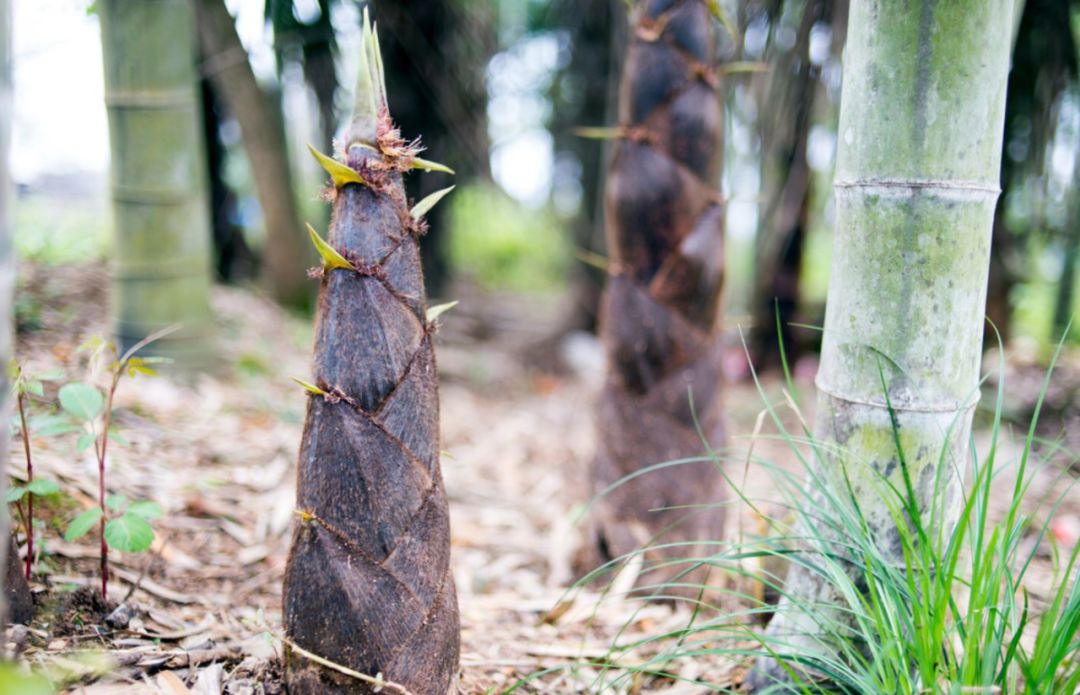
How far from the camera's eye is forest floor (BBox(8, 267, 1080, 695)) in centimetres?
131

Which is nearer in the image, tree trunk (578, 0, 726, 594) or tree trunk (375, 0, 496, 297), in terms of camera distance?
tree trunk (578, 0, 726, 594)

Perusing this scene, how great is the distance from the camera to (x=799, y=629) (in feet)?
4.31

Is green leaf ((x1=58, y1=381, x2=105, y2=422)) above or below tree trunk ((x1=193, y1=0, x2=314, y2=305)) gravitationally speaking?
below

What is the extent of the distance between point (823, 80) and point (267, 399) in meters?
2.65

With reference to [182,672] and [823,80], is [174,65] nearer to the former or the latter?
[182,672]

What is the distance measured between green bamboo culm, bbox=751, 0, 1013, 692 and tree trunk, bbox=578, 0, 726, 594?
0.75 m

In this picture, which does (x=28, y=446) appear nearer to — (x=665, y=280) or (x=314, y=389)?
(x=314, y=389)

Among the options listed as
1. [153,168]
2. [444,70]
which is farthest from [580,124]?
[153,168]

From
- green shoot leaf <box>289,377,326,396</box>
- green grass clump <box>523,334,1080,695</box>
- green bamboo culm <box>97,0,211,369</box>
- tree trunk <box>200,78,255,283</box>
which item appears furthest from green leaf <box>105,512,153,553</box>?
tree trunk <box>200,78,255,283</box>

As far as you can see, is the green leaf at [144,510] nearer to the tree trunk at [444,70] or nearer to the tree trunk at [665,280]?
the tree trunk at [665,280]

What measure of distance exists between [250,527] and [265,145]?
94.8 inches

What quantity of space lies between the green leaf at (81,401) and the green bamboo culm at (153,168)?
4.24 ft

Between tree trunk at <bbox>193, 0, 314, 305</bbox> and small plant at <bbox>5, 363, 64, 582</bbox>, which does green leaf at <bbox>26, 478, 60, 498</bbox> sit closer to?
small plant at <bbox>5, 363, 64, 582</bbox>

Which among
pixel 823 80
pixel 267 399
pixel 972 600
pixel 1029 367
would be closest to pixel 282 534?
pixel 267 399
